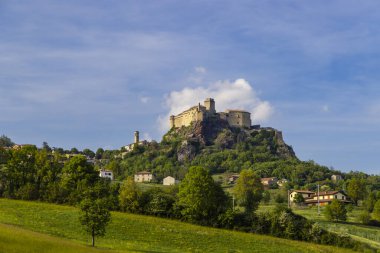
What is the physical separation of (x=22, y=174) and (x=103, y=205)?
45838 millimetres

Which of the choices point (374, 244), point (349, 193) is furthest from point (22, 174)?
point (349, 193)

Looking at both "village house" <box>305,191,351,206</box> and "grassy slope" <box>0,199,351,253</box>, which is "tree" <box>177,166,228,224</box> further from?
"village house" <box>305,191,351,206</box>

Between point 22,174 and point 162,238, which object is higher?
point 22,174

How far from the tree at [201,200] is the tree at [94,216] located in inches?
1208

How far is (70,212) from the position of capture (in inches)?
3258

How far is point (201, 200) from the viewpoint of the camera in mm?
92875

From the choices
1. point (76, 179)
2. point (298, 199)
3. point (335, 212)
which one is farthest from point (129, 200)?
point (298, 199)

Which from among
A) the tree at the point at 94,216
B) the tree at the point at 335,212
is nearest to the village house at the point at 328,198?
the tree at the point at 335,212

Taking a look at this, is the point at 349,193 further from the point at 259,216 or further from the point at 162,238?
the point at 162,238

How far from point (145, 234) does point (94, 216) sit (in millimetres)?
13429

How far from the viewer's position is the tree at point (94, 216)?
61.1 meters

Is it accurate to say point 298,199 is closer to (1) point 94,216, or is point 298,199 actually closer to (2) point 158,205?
(2) point 158,205

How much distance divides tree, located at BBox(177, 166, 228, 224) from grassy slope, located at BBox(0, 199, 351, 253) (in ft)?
14.1

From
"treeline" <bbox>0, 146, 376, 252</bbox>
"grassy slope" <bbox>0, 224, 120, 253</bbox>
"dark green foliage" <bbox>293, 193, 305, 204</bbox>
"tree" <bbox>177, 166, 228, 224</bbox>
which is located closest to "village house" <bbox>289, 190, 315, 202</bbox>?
"dark green foliage" <bbox>293, 193, 305, 204</bbox>
